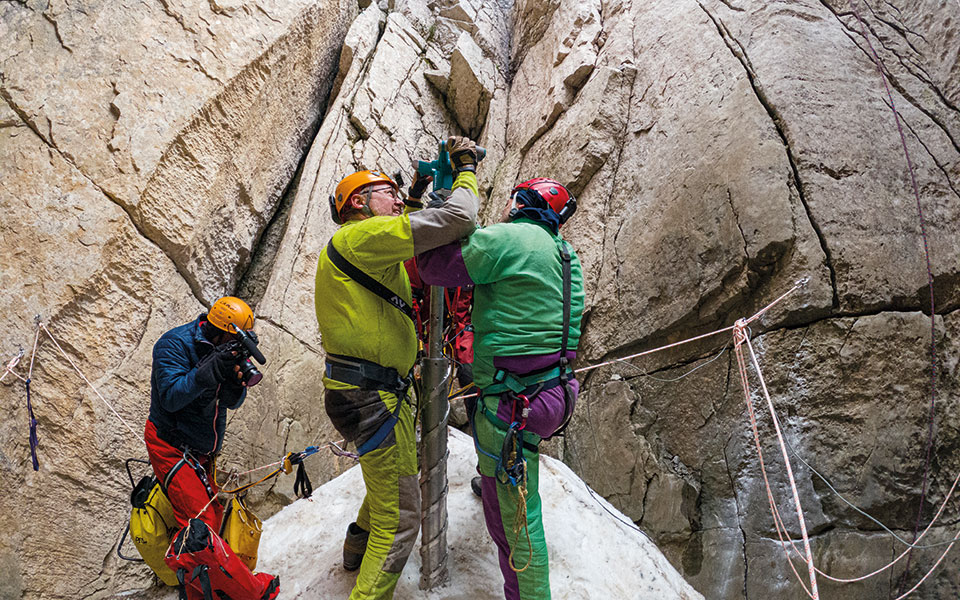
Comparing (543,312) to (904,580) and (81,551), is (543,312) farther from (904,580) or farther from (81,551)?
(81,551)

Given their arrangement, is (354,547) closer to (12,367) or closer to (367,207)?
(367,207)

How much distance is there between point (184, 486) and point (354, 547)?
113 centimetres

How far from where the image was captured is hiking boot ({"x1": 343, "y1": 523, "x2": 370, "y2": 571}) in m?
2.97

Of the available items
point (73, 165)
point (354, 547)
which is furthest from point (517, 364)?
point (73, 165)

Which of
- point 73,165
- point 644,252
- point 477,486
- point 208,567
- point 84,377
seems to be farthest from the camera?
point 644,252

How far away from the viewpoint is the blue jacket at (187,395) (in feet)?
9.93

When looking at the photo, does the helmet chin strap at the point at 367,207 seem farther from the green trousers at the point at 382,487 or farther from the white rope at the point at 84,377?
the white rope at the point at 84,377

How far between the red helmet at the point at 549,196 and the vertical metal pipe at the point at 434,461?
0.74 m

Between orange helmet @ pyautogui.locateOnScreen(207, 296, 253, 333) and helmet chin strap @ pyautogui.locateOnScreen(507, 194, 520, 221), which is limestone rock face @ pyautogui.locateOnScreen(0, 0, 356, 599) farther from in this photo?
helmet chin strap @ pyautogui.locateOnScreen(507, 194, 520, 221)

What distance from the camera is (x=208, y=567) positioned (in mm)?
2895

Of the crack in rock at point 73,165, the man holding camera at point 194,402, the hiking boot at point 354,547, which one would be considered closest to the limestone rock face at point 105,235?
the crack in rock at point 73,165

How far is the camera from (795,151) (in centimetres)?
404

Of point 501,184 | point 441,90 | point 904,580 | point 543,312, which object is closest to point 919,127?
point 904,580

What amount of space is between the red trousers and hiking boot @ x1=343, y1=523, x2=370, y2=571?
83cm
